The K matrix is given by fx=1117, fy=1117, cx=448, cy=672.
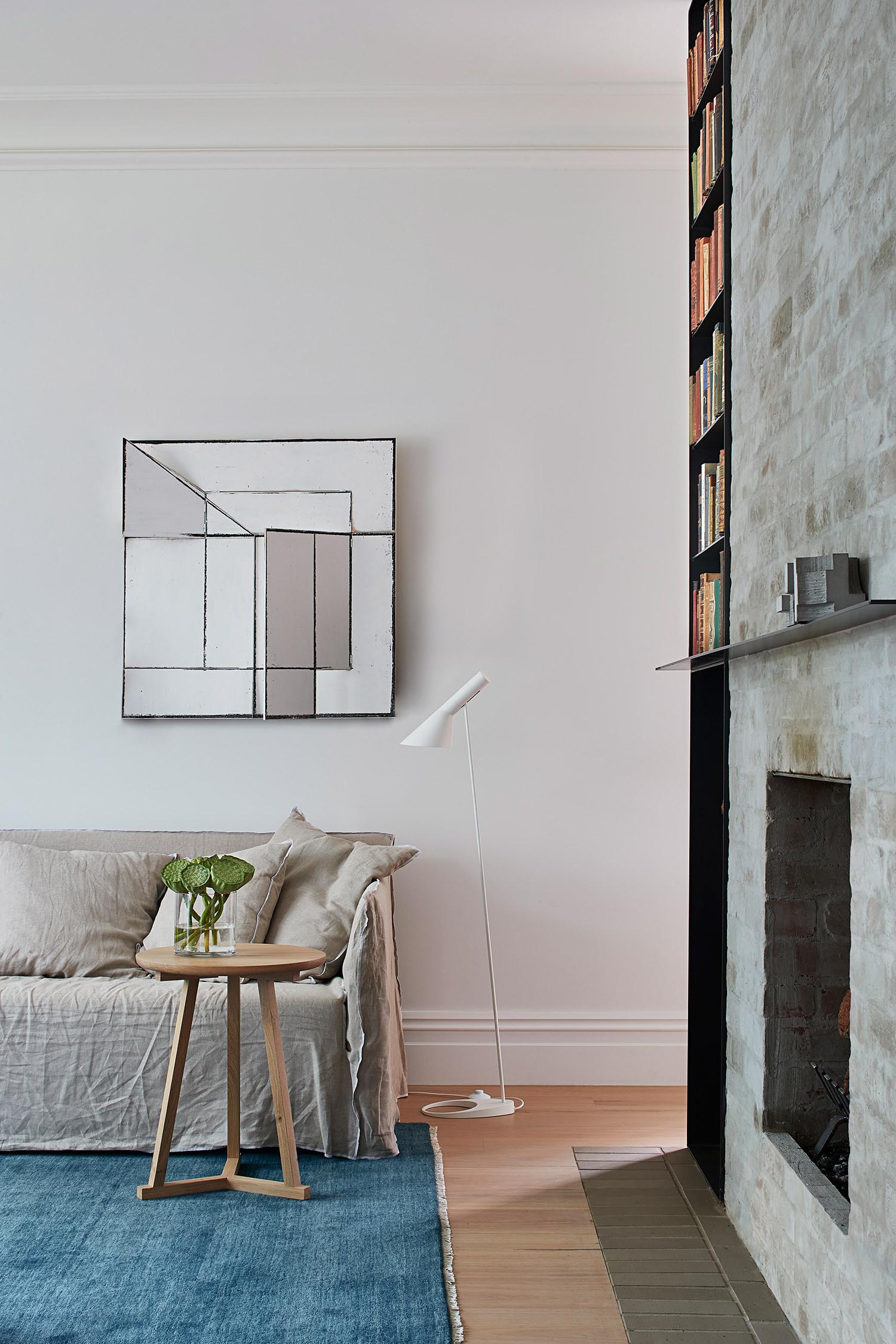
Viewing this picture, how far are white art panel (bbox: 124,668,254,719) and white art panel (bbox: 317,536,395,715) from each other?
0.29m

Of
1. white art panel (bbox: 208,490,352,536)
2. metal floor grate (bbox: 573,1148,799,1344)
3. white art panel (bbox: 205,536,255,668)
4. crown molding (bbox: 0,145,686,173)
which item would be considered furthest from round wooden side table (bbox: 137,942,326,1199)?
crown molding (bbox: 0,145,686,173)

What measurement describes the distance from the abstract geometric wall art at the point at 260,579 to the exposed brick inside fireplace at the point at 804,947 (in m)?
1.80

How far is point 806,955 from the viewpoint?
2447 millimetres

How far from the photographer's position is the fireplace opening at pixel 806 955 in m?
2.42

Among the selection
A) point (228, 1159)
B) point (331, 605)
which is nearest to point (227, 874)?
point (228, 1159)

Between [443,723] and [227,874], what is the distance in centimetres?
87

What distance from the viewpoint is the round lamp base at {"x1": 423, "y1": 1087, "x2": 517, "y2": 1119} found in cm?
353

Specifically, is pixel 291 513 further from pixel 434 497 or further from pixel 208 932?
pixel 208 932

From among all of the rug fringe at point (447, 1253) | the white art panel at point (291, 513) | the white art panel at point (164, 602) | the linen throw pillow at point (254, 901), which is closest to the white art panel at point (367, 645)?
the white art panel at point (291, 513)

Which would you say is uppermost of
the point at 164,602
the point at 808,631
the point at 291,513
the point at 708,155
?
the point at 708,155

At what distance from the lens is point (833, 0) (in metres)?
2.06

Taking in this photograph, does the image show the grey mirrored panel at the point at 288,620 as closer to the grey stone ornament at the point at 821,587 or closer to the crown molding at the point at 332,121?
the crown molding at the point at 332,121

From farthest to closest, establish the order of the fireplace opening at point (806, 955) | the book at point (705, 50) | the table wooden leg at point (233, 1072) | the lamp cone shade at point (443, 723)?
the lamp cone shade at point (443, 723) < the book at point (705, 50) < the table wooden leg at point (233, 1072) < the fireplace opening at point (806, 955)

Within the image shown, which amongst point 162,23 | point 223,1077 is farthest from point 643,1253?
point 162,23
